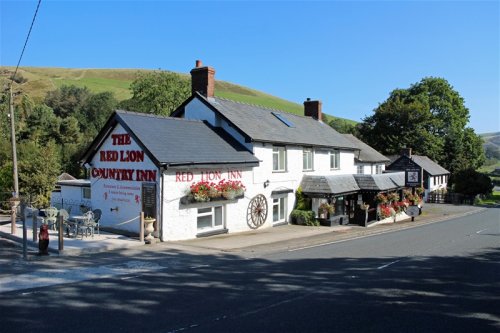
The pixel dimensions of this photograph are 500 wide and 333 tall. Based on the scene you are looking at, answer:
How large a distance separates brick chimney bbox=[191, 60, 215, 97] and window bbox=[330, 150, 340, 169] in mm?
10223

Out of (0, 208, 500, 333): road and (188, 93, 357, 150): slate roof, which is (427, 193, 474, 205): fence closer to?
(188, 93, 357, 150): slate roof

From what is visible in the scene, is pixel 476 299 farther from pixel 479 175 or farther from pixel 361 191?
pixel 479 175

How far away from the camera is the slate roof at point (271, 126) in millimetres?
23375

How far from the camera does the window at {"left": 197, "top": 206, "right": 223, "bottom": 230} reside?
19.0 m

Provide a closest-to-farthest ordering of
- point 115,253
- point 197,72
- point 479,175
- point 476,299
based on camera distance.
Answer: point 476,299 → point 115,253 → point 197,72 → point 479,175

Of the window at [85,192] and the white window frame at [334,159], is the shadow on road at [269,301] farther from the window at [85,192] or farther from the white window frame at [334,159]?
the white window frame at [334,159]

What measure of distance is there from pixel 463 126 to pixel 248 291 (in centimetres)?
6990

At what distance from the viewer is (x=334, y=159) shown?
30.4 meters

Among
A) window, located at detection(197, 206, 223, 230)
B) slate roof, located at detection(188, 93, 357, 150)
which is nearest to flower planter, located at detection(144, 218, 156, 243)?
window, located at detection(197, 206, 223, 230)

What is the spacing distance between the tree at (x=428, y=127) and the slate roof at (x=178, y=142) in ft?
153

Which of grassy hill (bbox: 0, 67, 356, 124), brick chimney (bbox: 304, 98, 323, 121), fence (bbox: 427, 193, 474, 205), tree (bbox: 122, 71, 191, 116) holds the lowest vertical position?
fence (bbox: 427, 193, 474, 205)

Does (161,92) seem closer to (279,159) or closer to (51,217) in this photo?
(279,159)

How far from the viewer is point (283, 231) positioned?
72.4 ft

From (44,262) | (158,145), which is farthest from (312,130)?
(44,262)
